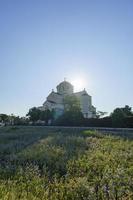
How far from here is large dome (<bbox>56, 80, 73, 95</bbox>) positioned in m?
108

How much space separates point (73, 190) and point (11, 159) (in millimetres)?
5530

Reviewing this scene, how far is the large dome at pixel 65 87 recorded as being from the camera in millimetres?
108125

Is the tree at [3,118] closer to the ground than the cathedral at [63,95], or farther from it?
closer to the ground

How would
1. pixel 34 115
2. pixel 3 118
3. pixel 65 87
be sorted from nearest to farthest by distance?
pixel 34 115 < pixel 65 87 < pixel 3 118

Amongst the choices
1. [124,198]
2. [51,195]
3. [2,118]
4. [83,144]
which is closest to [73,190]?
[51,195]

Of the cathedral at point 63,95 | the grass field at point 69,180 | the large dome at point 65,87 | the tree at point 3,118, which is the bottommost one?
the grass field at point 69,180

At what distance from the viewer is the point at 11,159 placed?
43.2ft

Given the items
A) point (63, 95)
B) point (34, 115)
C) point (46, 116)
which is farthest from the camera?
point (63, 95)

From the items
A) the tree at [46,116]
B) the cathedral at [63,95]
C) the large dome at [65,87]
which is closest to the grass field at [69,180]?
the tree at [46,116]

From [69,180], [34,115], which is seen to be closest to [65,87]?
[34,115]

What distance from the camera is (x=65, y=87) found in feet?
355

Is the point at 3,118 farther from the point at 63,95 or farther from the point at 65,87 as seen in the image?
the point at 65,87

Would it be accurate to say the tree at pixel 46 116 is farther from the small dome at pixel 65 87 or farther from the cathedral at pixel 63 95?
the small dome at pixel 65 87

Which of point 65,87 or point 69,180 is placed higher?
point 65,87
